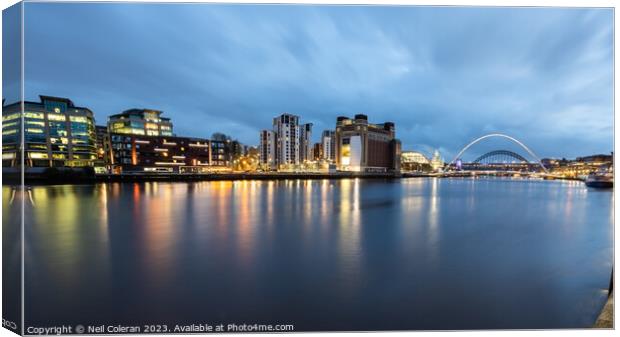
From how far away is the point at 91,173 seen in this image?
22.9 metres

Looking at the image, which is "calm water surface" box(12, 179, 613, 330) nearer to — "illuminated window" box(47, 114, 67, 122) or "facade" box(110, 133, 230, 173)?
"illuminated window" box(47, 114, 67, 122)

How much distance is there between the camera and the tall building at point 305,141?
60.2m

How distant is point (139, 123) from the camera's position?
1479 inches

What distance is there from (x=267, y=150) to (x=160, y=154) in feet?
86.8

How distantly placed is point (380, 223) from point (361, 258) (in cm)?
330

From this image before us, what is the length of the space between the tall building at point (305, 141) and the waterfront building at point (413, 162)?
19256 millimetres

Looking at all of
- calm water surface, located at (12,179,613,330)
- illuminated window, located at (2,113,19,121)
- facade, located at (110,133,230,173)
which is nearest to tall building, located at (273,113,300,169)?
facade, located at (110,133,230,173)

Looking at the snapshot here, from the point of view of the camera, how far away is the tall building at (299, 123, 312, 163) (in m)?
60.2

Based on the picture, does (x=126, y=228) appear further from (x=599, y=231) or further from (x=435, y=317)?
(x=599, y=231)

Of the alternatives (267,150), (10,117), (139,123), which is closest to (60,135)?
(10,117)

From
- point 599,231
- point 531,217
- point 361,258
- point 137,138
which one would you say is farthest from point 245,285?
point 137,138

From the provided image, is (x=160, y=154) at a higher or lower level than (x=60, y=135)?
lower

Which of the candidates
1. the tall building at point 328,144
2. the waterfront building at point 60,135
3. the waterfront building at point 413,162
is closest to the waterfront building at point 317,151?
the tall building at point 328,144

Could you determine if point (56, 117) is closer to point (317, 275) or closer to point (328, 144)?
point (317, 275)
